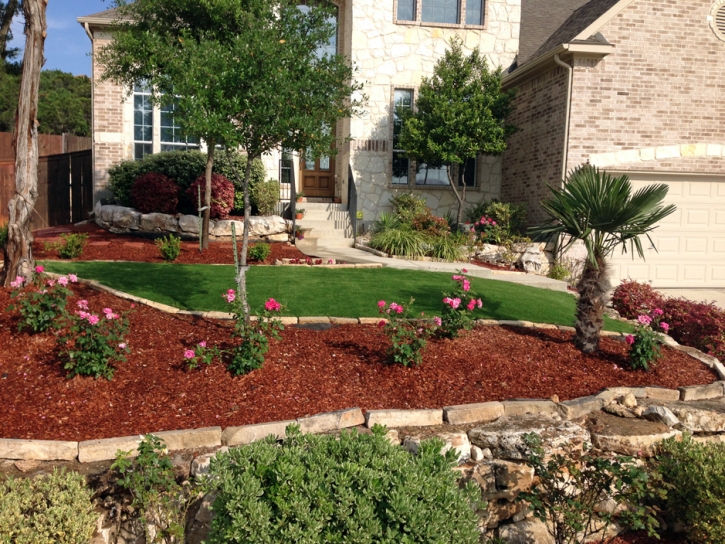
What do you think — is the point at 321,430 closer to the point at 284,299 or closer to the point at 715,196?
the point at 284,299

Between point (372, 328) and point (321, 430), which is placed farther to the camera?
point (372, 328)

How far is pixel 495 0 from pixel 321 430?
13502 millimetres

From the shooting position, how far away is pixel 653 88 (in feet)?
39.0

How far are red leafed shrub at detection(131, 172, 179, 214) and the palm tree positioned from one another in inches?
342

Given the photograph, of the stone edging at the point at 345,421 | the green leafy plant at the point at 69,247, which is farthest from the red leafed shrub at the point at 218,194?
the stone edging at the point at 345,421

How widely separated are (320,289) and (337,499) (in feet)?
15.8

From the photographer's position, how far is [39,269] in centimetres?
521

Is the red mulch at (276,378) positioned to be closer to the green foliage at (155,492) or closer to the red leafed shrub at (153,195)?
the green foliage at (155,492)

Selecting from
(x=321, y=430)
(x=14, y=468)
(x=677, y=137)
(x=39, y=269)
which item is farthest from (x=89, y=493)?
(x=677, y=137)

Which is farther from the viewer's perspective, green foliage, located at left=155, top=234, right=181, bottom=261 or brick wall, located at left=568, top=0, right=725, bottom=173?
brick wall, located at left=568, top=0, right=725, bottom=173

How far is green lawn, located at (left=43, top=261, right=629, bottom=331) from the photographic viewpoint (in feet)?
22.0

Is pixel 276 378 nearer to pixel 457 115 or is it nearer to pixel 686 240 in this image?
pixel 457 115

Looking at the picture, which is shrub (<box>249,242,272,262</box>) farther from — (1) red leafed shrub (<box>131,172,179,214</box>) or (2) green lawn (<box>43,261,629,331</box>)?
(1) red leafed shrub (<box>131,172,179,214</box>)

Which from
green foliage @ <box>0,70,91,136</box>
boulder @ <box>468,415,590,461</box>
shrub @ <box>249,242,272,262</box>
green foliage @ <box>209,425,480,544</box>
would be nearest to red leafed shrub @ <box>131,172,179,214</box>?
shrub @ <box>249,242,272,262</box>
